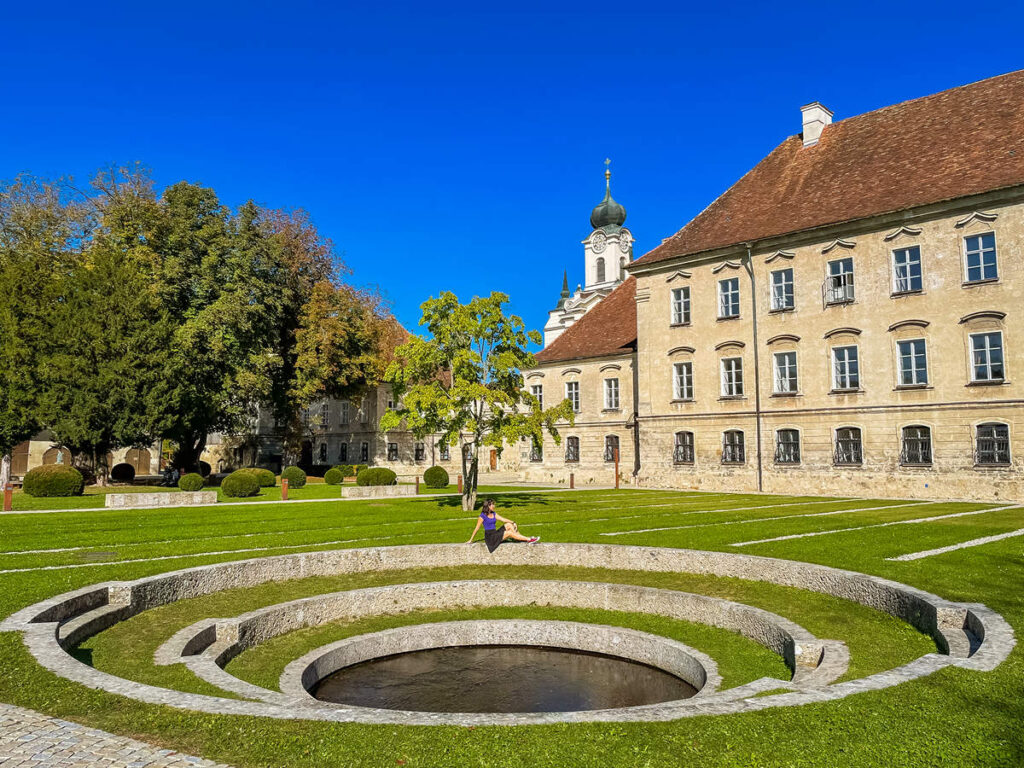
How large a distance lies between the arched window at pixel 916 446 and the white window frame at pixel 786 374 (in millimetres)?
5014

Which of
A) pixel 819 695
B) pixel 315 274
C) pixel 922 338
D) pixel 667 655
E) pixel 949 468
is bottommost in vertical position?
pixel 667 655

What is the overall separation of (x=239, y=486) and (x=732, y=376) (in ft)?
78.8

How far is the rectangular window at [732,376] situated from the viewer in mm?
35156

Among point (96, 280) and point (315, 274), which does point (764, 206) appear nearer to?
point (315, 274)

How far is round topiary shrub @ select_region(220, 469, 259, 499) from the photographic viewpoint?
108 feet

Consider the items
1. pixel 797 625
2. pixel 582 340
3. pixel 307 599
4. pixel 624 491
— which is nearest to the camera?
pixel 797 625

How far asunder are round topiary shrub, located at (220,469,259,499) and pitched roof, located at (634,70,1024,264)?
22.9 m

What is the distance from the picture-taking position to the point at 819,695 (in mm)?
6676

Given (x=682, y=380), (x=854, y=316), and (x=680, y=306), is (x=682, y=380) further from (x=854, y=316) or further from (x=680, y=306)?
(x=854, y=316)

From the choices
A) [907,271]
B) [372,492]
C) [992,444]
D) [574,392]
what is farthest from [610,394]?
[992,444]

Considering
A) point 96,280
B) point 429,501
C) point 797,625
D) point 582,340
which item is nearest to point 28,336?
point 96,280

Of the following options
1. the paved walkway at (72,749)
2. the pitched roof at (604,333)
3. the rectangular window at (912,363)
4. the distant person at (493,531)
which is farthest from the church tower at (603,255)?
the paved walkway at (72,749)

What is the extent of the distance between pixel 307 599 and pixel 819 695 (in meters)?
8.46

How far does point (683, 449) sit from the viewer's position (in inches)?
1462
